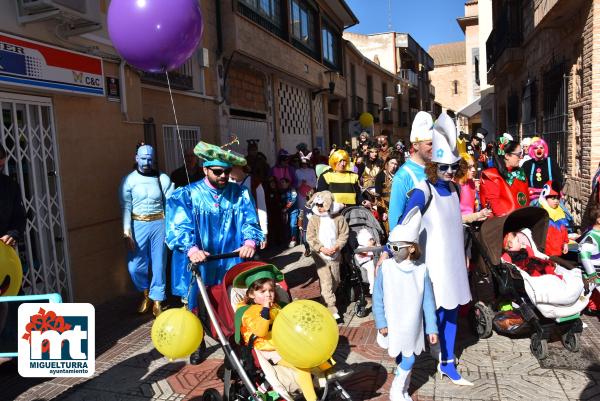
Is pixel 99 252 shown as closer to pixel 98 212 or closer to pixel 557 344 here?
pixel 98 212

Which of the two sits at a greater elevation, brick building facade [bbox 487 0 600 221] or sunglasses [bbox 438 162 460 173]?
brick building facade [bbox 487 0 600 221]

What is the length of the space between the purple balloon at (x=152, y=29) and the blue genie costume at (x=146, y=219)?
1488 mm

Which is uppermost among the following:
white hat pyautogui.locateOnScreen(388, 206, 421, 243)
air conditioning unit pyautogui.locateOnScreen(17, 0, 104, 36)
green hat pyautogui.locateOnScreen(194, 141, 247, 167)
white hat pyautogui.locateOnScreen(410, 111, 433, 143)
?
air conditioning unit pyautogui.locateOnScreen(17, 0, 104, 36)

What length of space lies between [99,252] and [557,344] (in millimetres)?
5132

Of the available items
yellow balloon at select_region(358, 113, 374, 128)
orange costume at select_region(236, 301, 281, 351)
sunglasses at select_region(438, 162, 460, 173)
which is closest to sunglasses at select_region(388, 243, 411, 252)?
sunglasses at select_region(438, 162, 460, 173)

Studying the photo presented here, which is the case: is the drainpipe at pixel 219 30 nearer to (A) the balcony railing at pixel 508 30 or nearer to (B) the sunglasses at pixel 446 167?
(B) the sunglasses at pixel 446 167

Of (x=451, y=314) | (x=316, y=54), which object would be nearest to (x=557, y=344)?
(x=451, y=314)

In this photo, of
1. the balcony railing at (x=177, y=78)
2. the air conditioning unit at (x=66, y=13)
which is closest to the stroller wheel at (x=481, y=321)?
the air conditioning unit at (x=66, y=13)

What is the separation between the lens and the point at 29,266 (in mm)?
5355

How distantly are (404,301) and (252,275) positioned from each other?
1036 mm

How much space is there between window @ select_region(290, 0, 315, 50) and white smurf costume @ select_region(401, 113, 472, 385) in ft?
37.0

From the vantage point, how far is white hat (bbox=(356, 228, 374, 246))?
229 inches

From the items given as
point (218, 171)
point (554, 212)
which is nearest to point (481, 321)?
point (554, 212)

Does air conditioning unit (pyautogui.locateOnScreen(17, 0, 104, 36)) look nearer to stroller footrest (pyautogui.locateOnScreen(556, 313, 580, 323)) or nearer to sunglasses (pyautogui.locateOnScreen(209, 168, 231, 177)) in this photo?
sunglasses (pyautogui.locateOnScreen(209, 168, 231, 177))
